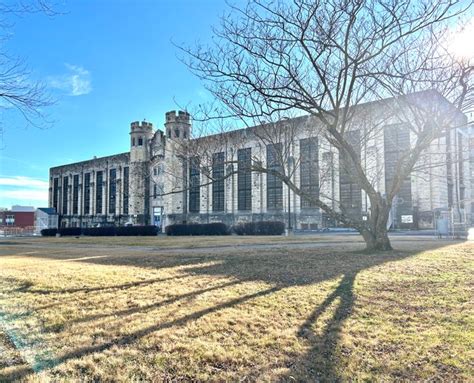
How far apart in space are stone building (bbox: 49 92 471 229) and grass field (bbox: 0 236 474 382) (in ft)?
22.3

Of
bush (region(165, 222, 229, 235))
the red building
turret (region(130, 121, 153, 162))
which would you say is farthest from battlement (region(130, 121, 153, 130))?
the red building

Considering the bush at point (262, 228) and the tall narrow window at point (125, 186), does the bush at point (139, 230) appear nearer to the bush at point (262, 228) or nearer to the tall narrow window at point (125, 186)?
the bush at point (262, 228)

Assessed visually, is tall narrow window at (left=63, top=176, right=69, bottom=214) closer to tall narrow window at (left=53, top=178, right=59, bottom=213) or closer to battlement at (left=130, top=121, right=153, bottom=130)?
tall narrow window at (left=53, top=178, right=59, bottom=213)

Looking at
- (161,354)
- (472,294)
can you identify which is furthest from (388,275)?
(161,354)

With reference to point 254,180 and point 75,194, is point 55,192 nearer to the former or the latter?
point 75,194

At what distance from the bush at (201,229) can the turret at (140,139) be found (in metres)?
33.3

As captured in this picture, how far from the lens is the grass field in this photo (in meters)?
3.93

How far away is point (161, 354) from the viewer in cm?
428

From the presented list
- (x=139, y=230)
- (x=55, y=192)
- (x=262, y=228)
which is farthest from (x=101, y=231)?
(x=55, y=192)

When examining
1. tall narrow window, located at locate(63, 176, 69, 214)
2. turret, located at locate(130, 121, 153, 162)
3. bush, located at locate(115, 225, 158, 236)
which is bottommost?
bush, located at locate(115, 225, 158, 236)

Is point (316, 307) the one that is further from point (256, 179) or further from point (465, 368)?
point (256, 179)

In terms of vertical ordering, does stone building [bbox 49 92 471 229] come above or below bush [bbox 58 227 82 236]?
above

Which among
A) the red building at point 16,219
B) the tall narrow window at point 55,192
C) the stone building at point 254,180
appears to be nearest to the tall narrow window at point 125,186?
the stone building at point 254,180

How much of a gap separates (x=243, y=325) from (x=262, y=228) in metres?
28.5
